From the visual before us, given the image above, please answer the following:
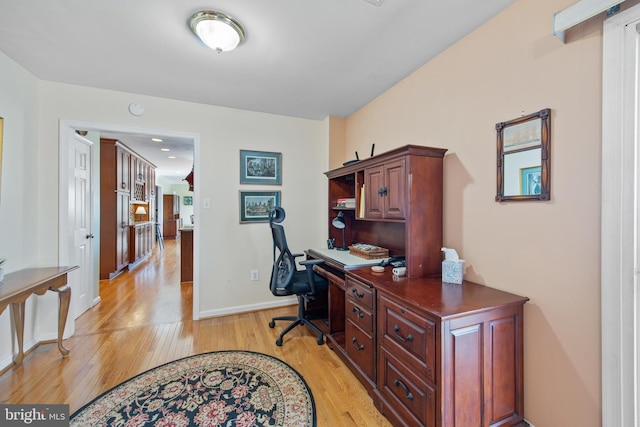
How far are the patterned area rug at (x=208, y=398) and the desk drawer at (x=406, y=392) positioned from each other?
1.62 feet

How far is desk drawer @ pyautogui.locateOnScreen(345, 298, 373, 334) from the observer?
1.75 metres

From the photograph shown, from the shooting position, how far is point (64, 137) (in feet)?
8.02

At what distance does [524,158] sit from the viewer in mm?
1436

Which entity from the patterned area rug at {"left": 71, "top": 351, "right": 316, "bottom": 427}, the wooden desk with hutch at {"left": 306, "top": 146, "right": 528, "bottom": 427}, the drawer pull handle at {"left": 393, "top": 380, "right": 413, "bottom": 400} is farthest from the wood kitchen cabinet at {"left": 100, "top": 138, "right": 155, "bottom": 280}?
the drawer pull handle at {"left": 393, "top": 380, "right": 413, "bottom": 400}

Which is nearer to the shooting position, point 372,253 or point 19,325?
point 19,325

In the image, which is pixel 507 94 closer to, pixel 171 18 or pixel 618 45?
pixel 618 45

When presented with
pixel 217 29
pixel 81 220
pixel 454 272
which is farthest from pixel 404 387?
pixel 81 220

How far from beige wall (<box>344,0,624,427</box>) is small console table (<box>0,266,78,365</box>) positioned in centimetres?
298

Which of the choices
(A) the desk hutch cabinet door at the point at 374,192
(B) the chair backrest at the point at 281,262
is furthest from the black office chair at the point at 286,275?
(A) the desk hutch cabinet door at the point at 374,192

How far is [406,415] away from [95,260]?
13.3 feet

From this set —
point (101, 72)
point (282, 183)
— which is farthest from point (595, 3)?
point (101, 72)

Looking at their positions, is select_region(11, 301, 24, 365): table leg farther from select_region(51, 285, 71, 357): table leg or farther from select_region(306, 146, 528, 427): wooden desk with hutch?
select_region(306, 146, 528, 427): wooden desk with hutch

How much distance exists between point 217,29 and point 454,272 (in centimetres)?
217

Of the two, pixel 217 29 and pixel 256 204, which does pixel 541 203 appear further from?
pixel 256 204
